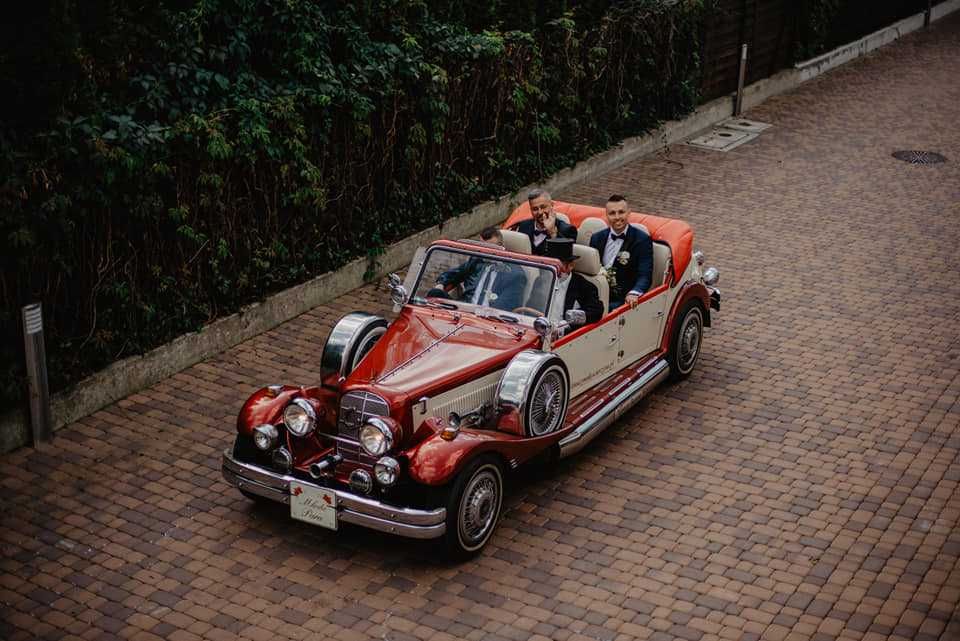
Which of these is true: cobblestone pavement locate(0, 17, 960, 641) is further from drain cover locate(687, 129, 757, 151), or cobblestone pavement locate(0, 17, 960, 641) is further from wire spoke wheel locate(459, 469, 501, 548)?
drain cover locate(687, 129, 757, 151)

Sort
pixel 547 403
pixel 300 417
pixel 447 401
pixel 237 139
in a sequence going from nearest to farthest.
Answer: pixel 300 417, pixel 447 401, pixel 547 403, pixel 237 139

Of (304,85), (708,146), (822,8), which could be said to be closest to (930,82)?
(822,8)

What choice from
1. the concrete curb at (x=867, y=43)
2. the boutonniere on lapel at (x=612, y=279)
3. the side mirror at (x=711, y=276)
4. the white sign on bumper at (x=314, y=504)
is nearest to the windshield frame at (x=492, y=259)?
the boutonniere on lapel at (x=612, y=279)

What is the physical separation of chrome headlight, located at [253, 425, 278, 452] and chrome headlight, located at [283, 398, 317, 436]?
0.13 meters

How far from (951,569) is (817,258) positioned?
6.45 meters

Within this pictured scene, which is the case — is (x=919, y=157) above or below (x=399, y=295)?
below

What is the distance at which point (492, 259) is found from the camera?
31.1ft

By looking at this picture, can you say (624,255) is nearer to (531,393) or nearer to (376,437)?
(531,393)

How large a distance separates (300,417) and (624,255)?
11.6 ft

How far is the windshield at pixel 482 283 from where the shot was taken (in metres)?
9.34

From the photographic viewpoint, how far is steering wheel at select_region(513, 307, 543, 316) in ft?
30.5

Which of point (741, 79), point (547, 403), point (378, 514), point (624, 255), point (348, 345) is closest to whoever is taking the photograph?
point (378, 514)

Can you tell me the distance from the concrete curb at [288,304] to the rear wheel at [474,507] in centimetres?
378

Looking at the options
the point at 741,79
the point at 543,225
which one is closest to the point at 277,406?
the point at 543,225
